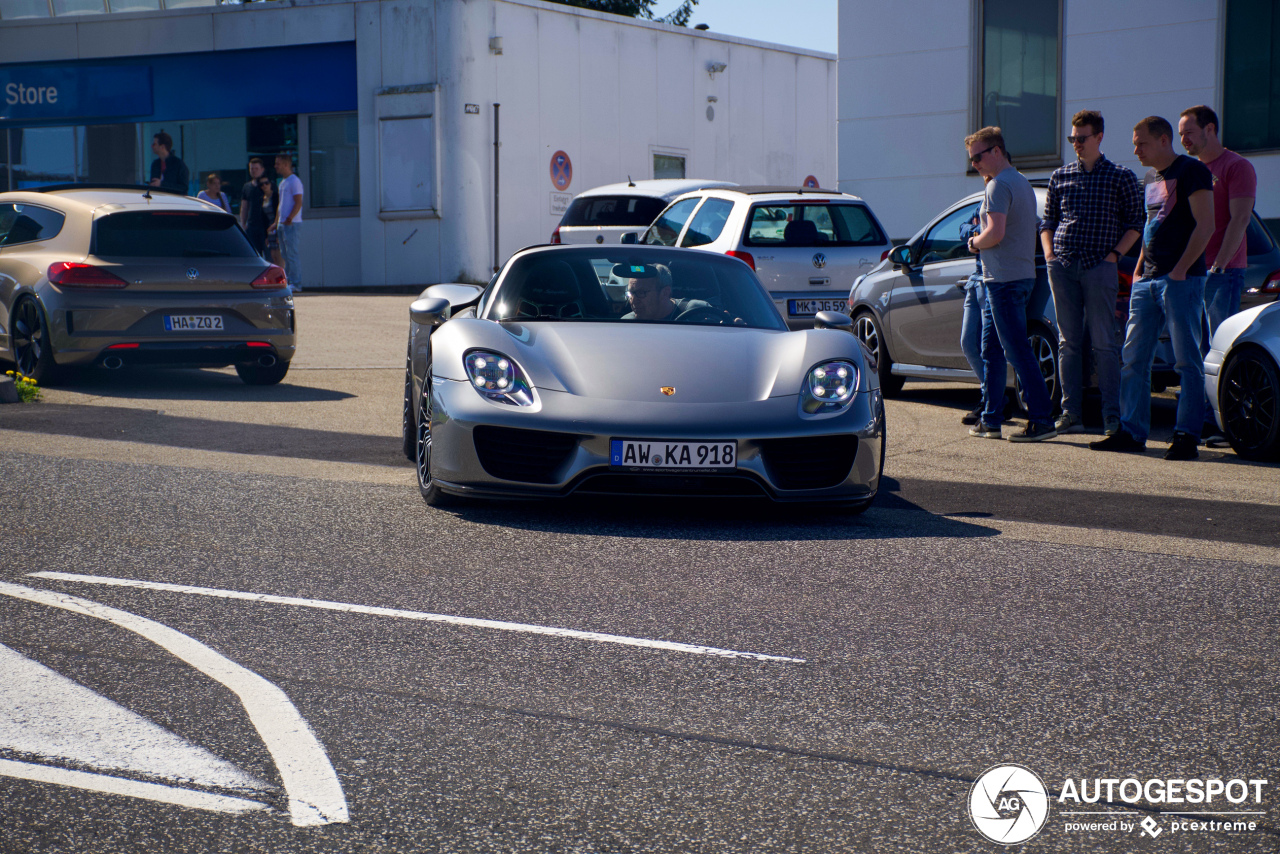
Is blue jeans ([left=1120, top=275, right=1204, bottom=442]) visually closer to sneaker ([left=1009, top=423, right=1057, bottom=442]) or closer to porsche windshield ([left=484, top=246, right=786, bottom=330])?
sneaker ([left=1009, top=423, right=1057, bottom=442])

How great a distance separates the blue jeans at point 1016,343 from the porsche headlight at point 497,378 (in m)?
4.03

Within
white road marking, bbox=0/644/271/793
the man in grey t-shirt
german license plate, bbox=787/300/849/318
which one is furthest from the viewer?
german license plate, bbox=787/300/849/318

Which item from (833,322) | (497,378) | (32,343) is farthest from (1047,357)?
(32,343)

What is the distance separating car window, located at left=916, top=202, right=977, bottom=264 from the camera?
10.7 meters

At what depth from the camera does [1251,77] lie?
15.0 meters

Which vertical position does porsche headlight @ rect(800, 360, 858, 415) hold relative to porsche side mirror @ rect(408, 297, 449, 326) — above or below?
below

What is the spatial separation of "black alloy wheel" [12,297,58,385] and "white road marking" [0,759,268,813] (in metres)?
Answer: 8.61

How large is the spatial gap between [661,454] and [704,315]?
1421 millimetres

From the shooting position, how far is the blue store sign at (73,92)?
28.1 metres

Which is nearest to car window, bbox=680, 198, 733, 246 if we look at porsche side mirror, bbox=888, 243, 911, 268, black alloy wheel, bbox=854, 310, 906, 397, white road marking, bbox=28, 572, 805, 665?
black alloy wheel, bbox=854, 310, 906, 397

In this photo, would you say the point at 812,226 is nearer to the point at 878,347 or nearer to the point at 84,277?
the point at 878,347

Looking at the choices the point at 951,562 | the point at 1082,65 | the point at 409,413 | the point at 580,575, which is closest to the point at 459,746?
the point at 580,575

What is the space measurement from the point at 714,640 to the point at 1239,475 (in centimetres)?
476

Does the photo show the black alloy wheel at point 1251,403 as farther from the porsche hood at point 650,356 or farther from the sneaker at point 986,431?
the porsche hood at point 650,356
